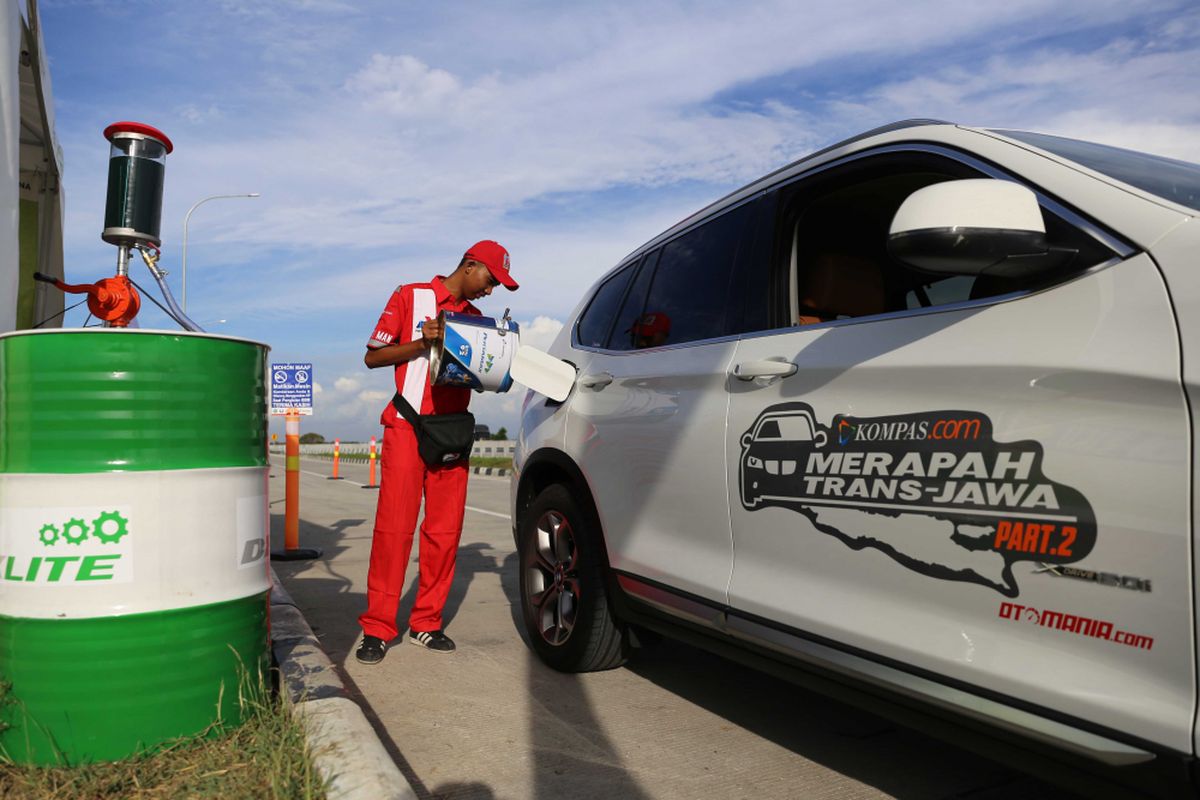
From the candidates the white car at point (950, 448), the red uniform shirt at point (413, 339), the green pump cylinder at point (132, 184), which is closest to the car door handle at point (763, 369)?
the white car at point (950, 448)

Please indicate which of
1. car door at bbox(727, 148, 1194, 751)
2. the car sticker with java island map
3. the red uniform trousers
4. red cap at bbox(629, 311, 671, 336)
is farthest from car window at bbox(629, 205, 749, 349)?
the red uniform trousers

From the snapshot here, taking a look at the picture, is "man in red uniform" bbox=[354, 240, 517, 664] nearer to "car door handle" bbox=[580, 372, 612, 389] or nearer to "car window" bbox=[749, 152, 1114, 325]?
"car door handle" bbox=[580, 372, 612, 389]

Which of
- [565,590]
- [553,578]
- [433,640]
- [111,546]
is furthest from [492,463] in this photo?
[111,546]

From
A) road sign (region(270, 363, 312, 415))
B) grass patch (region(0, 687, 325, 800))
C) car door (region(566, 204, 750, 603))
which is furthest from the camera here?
road sign (region(270, 363, 312, 415))

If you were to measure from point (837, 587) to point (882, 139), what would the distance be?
1.29 metres

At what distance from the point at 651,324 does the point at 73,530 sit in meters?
2.16

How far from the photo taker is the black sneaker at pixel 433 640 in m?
4.41

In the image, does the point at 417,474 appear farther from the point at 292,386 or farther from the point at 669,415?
the point at 292,386

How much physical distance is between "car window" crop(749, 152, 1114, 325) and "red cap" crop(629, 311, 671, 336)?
61 cm

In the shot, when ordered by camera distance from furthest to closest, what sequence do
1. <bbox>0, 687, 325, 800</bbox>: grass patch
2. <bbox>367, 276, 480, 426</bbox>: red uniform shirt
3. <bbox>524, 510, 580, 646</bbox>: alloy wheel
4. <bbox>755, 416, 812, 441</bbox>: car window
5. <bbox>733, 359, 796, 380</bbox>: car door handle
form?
<bbox>367, 276, 480, 426</bbox>: red uniform shirt
<bbox>524, 510, 580, 646</bbox>: alloy wheel
<bbox>733, 359, 796, 380</bbox>: car door handle
<bbox>755, 416, 812, 441</bbox>: car window
<bbox>0, 687, 325, 800</bbox>: grass patch

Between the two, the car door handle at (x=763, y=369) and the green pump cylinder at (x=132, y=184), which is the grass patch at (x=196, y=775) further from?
the green pump cylinder at (x=132, y=184)

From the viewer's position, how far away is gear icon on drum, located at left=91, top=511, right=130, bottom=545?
2.55 meters

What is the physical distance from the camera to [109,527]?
2.56 m

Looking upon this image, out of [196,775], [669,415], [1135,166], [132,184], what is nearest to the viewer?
[1135,166]
